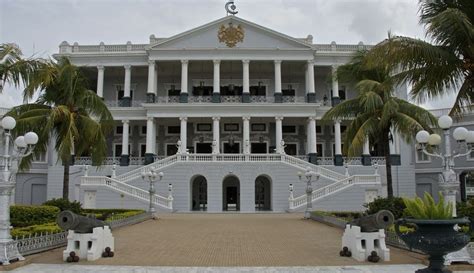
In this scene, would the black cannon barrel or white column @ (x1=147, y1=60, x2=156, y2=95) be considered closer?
the black cannon barrel

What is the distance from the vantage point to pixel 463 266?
10.4 m

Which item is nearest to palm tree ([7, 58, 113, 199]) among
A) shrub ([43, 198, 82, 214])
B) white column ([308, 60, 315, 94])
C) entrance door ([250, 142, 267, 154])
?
shrub ([43, 198, 82, 214])

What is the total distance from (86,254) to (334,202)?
21139 mm

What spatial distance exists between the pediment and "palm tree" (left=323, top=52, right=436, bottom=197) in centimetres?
1752

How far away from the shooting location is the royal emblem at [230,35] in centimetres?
3897

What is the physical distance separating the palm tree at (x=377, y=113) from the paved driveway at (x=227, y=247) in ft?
15.9

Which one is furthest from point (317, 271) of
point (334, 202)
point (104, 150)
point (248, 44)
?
point (248, 44)

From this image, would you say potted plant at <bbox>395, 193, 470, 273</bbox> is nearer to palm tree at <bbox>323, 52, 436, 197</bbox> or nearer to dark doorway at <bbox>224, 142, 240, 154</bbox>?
palm tree at <bbox>323, 52, 436, 197</bbox>

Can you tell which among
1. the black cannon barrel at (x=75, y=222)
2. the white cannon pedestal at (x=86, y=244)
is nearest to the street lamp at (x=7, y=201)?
the white cannon pedestal at (x=86, y=244)

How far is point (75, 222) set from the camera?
10.8 metres

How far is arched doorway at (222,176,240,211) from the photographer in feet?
117

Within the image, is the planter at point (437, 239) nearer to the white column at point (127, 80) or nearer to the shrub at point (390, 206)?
the shrub at point (390, 206)

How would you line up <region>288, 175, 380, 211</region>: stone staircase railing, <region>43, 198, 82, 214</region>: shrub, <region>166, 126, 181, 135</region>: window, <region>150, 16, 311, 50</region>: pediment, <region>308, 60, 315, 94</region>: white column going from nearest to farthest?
<region>43, 198, 82, 214</region>: shrub → <region>288, 175, 380, 211</region>: stone staircase railing → <region>150, 16, 311, 50</region>: pediment → <region>308, 60, 315, 94</region>: white column → <region>166, 126, 181, 135</region>: window

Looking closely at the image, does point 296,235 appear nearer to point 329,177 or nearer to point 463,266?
point 463,266
